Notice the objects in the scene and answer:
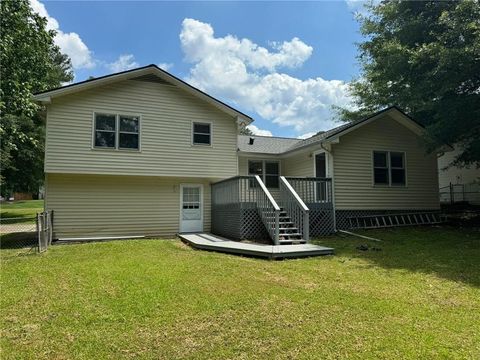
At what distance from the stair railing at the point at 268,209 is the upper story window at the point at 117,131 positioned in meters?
5.18

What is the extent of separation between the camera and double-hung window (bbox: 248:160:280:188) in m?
16.3

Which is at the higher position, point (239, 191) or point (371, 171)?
point (371, 171)

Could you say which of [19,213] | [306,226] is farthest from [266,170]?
[19,213]

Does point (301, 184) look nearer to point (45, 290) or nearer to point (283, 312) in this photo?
point (283, 312)

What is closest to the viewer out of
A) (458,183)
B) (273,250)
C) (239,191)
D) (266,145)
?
(273,250)

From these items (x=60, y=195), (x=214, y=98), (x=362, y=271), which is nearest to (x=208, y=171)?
(x=214, y=98)

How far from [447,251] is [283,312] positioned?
6.72 metres

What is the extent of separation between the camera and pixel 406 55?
13422 mm

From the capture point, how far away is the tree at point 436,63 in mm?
11439

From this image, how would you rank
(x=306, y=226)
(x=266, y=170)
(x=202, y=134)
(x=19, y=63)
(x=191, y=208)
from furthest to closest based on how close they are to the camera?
(x=266, y=170) → (x=191, y=208) → (x=202, y=134) → (x=19, y=63) → (x=306, y=226)

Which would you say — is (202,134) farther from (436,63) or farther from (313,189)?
(436,63)

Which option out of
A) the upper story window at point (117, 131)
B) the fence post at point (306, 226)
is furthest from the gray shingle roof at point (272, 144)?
the fence post at point (306, 226)

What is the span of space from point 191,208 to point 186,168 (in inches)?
71.7

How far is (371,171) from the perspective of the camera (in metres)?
14.2
